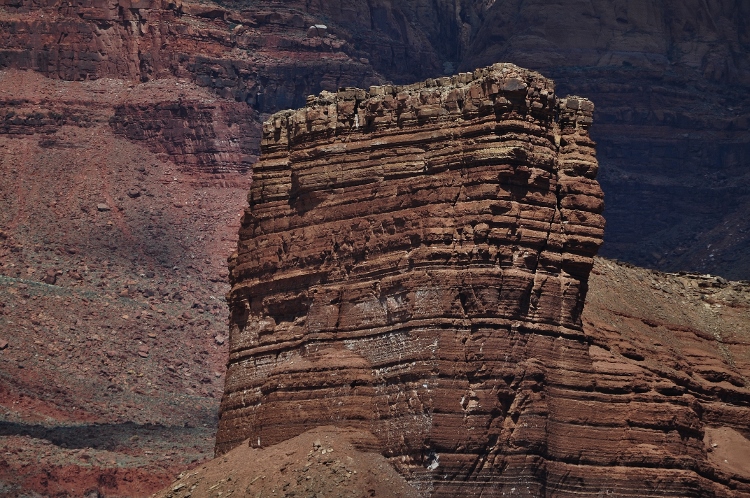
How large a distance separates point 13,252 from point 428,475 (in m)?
104

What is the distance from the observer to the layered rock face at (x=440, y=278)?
54688mm

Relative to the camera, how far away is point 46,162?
168125mm

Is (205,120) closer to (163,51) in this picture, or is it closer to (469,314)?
(163,51)

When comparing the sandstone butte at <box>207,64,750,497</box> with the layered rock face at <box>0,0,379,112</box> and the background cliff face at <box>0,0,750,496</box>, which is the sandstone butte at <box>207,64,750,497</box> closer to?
the background cliff face at <box>0,0,750,496</box>

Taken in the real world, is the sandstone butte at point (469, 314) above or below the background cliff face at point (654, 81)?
below

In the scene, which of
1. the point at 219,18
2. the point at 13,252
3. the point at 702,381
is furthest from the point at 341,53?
the point at 702,381

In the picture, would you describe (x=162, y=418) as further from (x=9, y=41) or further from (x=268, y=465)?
(x=268, y=465)

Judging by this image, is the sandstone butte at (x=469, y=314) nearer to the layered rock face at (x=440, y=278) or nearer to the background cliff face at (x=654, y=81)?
the layered rock face at (x=440, y=278)

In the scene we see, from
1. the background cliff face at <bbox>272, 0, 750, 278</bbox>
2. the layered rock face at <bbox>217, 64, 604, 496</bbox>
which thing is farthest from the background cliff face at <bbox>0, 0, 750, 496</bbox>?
the layered rock face at <bbox>217, 64, 604, 496</bbox>

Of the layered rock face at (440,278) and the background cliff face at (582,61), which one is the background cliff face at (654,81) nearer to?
the background cliff face at (582,61)

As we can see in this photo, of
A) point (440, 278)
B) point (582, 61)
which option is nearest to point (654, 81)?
point (582, 61)

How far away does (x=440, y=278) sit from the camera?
182 ft

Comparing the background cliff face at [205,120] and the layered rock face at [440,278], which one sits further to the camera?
the background cliff face at [205,120]

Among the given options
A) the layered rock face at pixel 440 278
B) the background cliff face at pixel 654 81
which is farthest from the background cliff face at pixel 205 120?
the layered rock face at pixel 440 278
